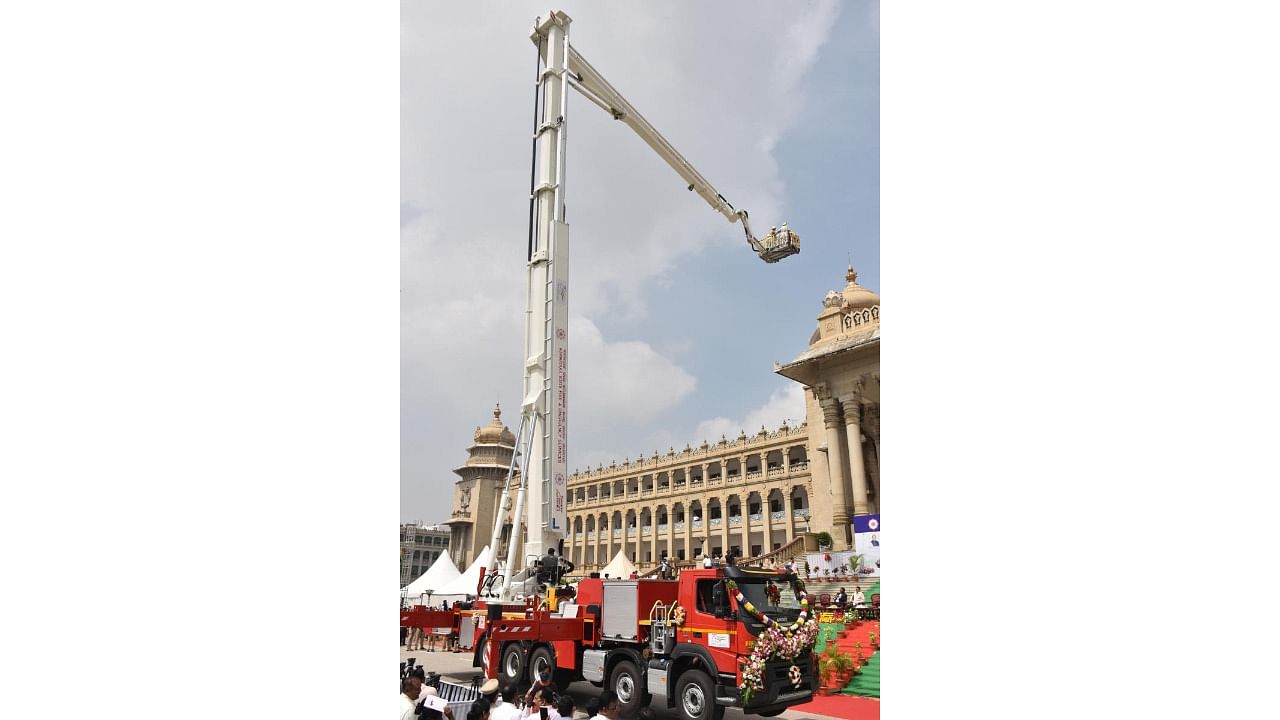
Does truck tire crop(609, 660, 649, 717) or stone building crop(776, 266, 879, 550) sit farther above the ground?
stone building crop(776, 266, 879, 550)

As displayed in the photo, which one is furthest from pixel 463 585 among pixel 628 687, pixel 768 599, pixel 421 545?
pixel 421 545

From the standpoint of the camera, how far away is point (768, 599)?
33.7 ft

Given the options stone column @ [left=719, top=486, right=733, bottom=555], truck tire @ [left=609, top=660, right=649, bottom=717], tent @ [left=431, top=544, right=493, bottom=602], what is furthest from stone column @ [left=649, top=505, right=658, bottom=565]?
truck tire @ [left=609, top=660, right=649, bottom=717]

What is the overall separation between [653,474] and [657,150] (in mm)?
43769

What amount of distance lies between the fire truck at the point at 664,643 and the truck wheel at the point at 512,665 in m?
0.02

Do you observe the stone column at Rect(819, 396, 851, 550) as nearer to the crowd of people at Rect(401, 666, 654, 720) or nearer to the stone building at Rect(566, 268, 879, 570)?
the stone building at Rect(566, 268, 879, 570)

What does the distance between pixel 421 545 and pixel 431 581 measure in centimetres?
6984

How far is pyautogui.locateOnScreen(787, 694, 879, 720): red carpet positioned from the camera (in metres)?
11.6

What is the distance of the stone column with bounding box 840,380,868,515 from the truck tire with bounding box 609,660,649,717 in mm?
19126

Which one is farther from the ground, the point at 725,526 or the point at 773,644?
the point at 773,644

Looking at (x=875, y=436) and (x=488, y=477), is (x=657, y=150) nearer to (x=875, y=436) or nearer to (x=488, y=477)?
(x=875, y=436)

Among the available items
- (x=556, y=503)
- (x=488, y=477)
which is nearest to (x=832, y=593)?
(x=556, y=503)

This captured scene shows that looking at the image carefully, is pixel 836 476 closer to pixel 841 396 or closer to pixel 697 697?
pixel 841 396

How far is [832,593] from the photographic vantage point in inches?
898
